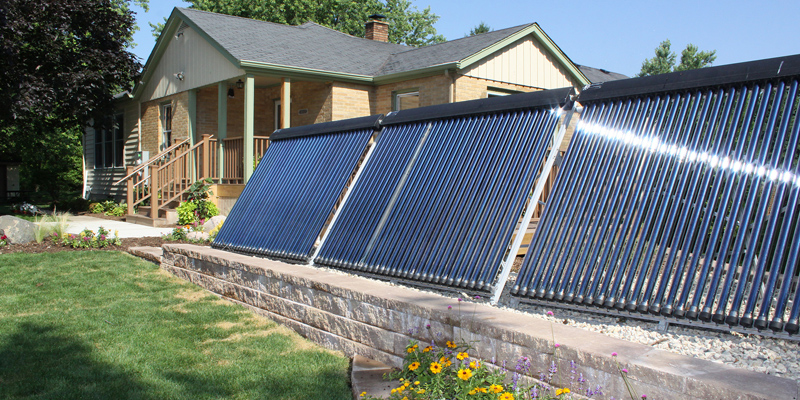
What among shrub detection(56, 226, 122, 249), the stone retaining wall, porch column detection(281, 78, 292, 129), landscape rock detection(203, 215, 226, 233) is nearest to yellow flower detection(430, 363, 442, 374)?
the stone retaining wall

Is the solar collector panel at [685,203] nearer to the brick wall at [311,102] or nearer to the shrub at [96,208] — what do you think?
the brick wall at [311,102]

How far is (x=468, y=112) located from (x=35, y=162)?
109 feet

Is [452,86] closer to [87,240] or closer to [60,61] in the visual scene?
[87,240]

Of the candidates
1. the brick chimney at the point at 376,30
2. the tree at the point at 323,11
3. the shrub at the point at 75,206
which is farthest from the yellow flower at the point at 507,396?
the tree at the point at 323,11

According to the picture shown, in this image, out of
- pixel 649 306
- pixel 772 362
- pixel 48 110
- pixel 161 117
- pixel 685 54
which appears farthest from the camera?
pixel 685 54

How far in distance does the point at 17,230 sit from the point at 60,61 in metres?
8.73

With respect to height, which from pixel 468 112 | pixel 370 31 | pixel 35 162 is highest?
pixel 370 31

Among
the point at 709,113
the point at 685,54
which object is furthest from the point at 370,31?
the point at 685,54

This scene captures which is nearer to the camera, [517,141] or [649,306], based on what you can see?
[649,306]

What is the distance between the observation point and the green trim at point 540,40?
13445 millimetres

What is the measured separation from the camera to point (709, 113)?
349cm

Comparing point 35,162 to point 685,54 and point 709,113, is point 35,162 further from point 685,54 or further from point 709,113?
point 685,54

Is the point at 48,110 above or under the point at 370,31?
under

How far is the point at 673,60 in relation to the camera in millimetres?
57156
